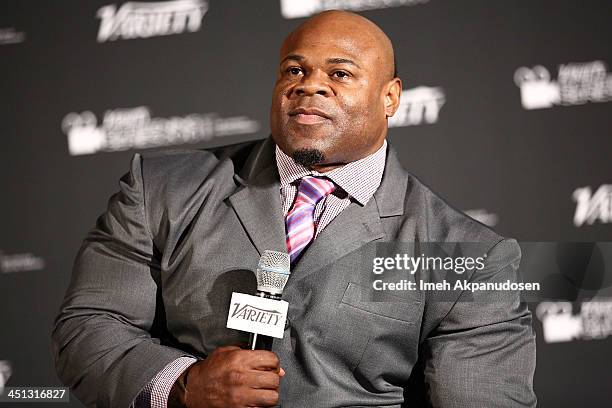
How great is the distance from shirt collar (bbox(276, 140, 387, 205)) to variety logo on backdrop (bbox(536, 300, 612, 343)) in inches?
56.3

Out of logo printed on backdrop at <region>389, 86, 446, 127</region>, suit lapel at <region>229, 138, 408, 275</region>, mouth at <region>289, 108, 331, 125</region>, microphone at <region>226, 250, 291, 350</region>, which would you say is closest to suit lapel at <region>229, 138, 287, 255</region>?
suit lapel at <region>229, 138, 408, 275</region>

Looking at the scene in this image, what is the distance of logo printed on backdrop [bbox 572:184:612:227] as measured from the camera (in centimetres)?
321

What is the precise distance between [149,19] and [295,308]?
1884mm

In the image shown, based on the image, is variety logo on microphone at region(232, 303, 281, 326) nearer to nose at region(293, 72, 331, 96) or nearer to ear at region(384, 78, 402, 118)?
nose at region(293, 72, 331, 96)

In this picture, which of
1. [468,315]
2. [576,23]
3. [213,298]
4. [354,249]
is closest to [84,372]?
[213,298]

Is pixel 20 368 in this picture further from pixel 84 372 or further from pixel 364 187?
pixel 364 187

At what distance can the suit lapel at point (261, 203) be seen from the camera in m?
1.92

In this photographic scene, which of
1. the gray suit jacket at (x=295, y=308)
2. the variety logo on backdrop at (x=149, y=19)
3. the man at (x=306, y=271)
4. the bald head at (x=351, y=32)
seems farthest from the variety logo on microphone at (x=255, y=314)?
the variety logo on backdrop at (x=149, y=19)

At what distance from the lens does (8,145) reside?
11.4ft

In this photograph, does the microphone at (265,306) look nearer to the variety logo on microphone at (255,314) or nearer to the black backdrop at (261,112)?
the variety logo on microphone at (255,314)

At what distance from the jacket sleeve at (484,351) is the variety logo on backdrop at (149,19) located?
1842 mm

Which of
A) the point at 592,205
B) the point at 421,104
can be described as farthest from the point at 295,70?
the point at 592,205

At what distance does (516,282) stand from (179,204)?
0.76 metres

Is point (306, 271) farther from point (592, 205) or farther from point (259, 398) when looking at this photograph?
point (592, 205)
